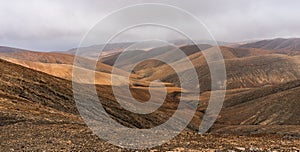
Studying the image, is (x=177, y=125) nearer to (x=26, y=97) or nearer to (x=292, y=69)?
(x=26, y=97)

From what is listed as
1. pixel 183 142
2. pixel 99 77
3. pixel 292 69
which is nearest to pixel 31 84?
pixel 183 142

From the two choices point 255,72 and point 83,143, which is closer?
point 83,143

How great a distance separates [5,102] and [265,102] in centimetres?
5647

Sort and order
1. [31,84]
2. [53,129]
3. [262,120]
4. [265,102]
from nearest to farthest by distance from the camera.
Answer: [53,129], [31,84], [262,120], [265,102]

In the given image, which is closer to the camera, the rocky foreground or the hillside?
the rocky foreground

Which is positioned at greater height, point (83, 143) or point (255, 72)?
point (255, 72)

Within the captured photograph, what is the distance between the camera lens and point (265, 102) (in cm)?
7244

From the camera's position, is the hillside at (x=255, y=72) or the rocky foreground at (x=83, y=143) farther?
the hillside at (x=255, y=72)

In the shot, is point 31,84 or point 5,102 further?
point 31,84

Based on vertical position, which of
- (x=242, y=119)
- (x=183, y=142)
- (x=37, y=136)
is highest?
(x=183, y=142)

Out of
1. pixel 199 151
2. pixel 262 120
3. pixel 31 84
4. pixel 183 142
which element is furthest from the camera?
pixel 262 120

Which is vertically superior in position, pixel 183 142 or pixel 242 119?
pixel 183 142

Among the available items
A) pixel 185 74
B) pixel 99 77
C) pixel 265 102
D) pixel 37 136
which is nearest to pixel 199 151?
pixel 37 136

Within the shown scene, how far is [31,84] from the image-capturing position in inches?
1634
